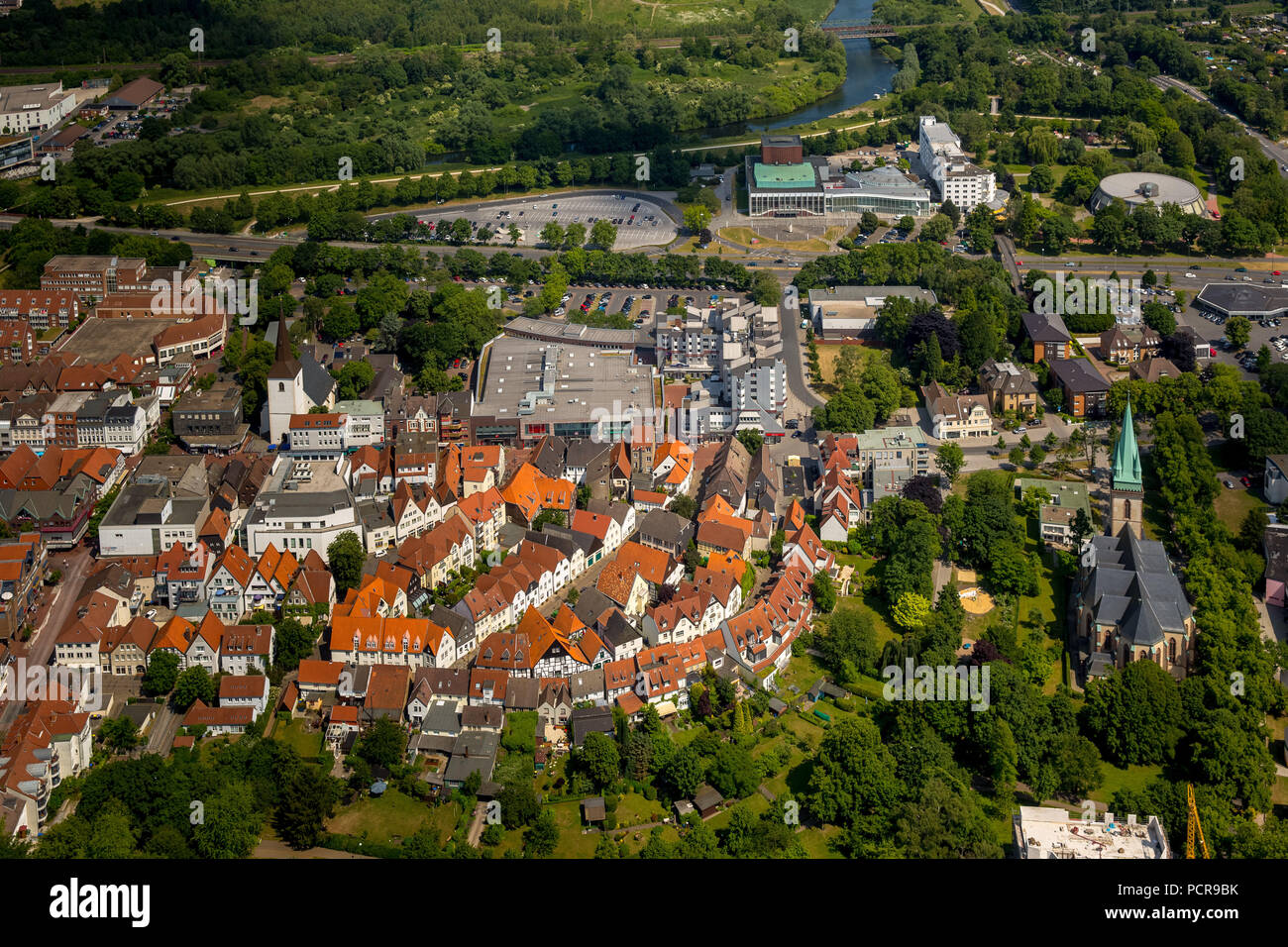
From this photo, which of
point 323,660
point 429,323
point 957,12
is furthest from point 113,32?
point 323,660

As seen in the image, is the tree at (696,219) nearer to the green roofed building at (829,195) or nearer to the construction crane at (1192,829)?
the green roofed building at (829,195)

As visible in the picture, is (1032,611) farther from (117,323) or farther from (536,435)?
(117,323)

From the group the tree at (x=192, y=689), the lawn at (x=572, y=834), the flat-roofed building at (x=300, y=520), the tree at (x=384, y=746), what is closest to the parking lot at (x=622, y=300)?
the flat-roofed building at (x=300, y=520)

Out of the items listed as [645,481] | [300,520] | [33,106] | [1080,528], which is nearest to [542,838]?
[300,520]

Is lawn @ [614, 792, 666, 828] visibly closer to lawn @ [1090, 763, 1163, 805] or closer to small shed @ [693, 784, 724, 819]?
small shed @ [693, 784, 724, 819]

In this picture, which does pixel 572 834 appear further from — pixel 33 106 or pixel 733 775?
pixel 33 106

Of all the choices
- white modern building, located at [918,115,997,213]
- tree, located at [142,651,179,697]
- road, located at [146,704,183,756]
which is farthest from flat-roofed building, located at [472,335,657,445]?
white modern building, located at [918,115,997,213]
